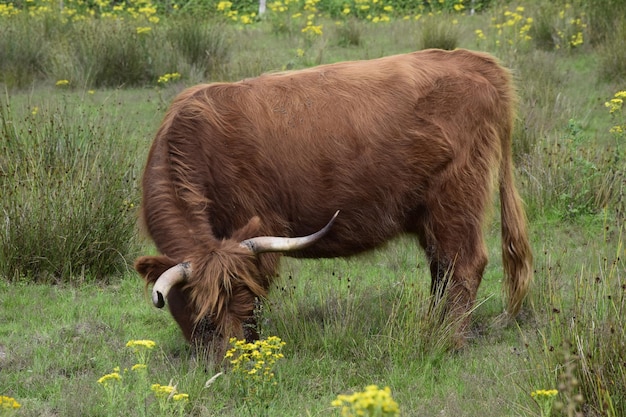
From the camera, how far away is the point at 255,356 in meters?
4.45

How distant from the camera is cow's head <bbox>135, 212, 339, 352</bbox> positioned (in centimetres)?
473

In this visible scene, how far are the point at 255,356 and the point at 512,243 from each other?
2129 mm

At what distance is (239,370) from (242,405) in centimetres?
19

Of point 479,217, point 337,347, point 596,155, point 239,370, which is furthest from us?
point 596,155

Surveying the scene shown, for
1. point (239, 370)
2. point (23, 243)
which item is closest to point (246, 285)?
point (239, 370)

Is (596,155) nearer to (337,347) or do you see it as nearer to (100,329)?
(337,347)

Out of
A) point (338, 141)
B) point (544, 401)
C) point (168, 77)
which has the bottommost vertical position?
point (168, 77)

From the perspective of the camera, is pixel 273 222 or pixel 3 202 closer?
pixel 273 222

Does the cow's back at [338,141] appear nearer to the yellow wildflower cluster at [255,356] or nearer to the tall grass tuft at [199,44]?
the yellow wildflower cluster at [255,356]

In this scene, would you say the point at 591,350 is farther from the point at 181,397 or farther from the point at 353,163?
the point at 353,163

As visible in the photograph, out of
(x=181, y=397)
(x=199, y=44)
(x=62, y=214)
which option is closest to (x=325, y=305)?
(x=181, y=397)

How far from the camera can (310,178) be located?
542 cm

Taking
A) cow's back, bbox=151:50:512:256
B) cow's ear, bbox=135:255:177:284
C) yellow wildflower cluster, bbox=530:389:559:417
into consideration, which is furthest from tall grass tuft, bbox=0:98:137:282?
yellow wildflower cluster, bbox=530:389:559:417

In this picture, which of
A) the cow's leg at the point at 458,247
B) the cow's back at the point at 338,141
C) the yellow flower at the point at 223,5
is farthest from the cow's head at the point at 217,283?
the yellow flower at the point at 223,5
